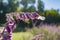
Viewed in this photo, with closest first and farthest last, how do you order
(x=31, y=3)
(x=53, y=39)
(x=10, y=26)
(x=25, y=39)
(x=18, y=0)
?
(x=10, y=26), (x=25, y=39), (x=53, y=39), (x=18, y=0), (x=31, y=3)

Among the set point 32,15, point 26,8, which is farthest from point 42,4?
point 32,15

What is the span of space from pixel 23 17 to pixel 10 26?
0.42 feet

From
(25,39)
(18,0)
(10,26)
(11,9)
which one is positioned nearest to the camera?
(10,26)

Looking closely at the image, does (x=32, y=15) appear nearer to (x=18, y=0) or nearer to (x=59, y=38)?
(x=59, y=38)

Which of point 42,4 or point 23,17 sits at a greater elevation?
point 23,17

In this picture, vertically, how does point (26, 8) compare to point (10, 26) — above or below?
below

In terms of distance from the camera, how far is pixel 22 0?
26.2 meters

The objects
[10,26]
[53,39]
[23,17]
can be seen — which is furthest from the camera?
[53,39]

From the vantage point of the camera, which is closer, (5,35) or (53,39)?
(5,35)

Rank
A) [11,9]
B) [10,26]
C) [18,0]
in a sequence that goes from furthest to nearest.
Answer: [18,0]
[11,9]
[10,26]

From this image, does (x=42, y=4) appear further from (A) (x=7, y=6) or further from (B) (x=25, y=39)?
(B) (x=25, y=39)

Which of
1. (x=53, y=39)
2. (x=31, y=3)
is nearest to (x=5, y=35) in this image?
(x=53, y=39)

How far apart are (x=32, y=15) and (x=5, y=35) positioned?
0.64ft

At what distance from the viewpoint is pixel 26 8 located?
24000 millimetres
